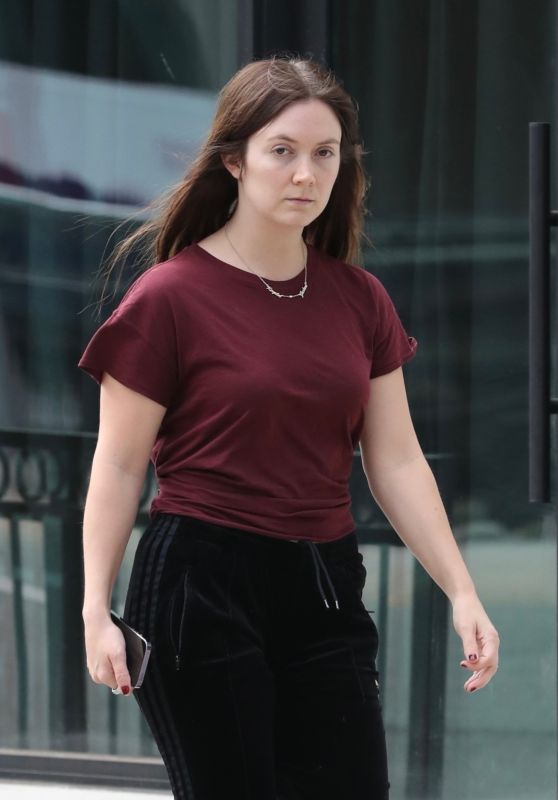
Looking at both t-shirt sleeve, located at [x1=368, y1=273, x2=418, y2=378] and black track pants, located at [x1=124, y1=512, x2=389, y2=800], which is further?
t-shirt sleeve, located at [x1=368, y1=273, x2=418, y2=378]

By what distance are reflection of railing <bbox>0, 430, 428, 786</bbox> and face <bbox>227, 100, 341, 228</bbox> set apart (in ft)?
5.84

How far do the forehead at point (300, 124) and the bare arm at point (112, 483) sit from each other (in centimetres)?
46

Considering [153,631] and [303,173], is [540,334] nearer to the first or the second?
[303,173]

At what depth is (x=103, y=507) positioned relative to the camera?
228cm

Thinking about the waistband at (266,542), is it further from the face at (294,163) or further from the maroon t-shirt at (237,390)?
the face at (294,163)

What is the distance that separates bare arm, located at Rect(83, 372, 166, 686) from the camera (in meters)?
2.26

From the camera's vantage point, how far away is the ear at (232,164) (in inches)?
94.7

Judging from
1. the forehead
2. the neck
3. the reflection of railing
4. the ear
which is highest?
the forehead

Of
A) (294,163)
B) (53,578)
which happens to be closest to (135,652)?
(294,163)

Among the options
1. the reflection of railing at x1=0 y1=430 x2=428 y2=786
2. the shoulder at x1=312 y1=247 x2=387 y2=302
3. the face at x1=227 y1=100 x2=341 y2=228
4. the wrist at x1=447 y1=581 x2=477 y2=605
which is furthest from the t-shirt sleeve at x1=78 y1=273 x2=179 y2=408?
the reflection of railing at x1=0 y1=430 x2=428 y2=786

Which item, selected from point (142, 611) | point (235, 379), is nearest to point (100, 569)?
point (142, 611)

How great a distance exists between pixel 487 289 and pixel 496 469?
46cm

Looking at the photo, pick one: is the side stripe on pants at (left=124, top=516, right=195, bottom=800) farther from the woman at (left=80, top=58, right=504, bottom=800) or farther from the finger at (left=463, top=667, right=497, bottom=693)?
the finger at (left=463, top=667, right=497, bottom=693)

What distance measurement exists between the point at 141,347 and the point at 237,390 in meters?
0.16
